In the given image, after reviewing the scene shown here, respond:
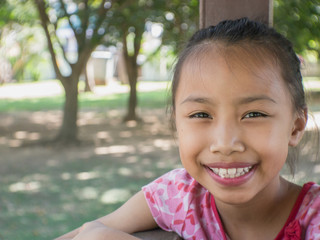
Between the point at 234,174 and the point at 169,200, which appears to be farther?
the point at 169,200

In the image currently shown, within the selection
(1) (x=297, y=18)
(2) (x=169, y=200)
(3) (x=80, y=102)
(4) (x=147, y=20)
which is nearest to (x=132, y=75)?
(4) (x=147, y=20)

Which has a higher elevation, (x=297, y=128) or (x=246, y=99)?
(x=246, y=99)

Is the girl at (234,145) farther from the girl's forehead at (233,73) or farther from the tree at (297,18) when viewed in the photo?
the tree at (297,18)

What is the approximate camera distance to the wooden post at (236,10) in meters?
1.60

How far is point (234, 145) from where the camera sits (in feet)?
3.96

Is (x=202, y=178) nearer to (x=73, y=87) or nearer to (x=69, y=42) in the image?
(x=73, y=87)

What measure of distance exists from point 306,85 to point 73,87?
739cm

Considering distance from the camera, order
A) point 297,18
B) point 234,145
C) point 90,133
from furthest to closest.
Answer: point 90,133 < point 297,18 < point 234,145

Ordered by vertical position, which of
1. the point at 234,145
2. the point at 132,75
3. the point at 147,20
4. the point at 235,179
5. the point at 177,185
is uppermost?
the point at 147,20

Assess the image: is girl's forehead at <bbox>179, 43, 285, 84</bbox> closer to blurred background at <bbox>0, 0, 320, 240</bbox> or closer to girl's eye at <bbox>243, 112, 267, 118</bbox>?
girl's eye at <bbox>243, 112, 267, 118</bbox>

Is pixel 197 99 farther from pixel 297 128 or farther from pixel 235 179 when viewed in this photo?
pixel 297 128

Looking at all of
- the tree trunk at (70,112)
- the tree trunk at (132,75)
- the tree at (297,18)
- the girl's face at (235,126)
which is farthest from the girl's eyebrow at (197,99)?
the tree trunk at (132,75)

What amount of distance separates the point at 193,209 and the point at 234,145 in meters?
0.39

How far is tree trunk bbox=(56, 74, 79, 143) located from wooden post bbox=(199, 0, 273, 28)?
7.18m
